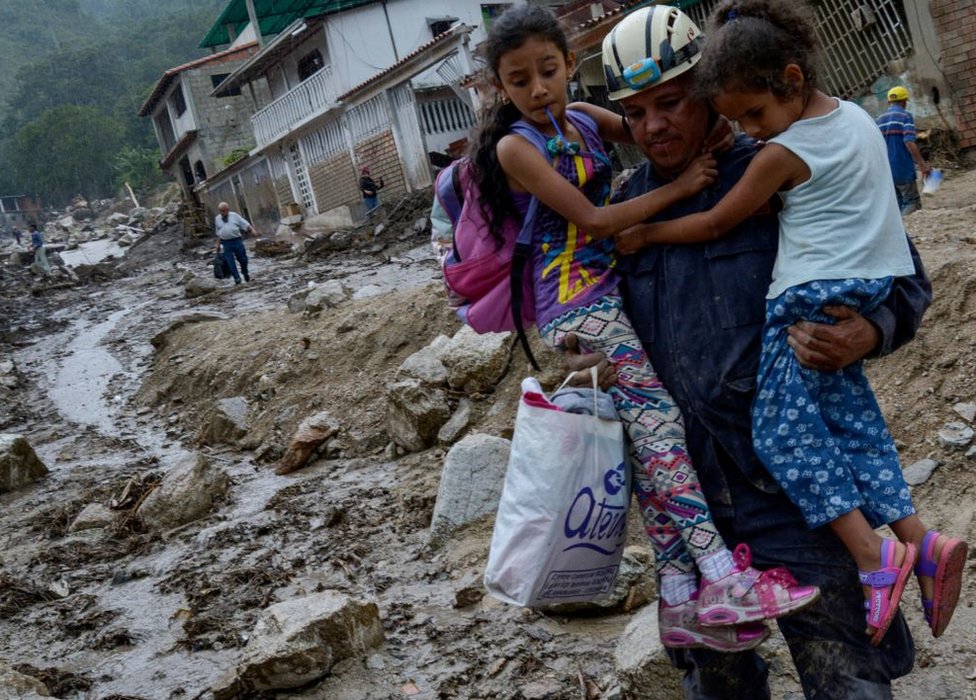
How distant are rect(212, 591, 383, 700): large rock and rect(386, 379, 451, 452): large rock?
252cm

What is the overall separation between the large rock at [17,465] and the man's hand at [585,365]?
22.5 feet

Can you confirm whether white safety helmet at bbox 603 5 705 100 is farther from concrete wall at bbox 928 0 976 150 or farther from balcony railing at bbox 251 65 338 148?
balcony railing at bbox 251 65 338 148

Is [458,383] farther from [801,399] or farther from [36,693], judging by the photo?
[801,399]

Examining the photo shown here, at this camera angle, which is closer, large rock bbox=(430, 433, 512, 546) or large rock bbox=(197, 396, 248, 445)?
large rock bbox=(430, 433, 512, 546)

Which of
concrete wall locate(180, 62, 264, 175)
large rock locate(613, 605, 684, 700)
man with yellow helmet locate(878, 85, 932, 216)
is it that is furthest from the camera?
concrete wall locate(180, 62, 264, 175)

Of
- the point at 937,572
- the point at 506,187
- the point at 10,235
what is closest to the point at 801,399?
the point at 937,572

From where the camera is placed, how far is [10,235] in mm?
49781

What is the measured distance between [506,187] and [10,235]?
178 ft

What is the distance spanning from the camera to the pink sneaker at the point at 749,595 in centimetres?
172

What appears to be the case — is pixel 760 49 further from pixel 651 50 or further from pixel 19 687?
pixel 19 687

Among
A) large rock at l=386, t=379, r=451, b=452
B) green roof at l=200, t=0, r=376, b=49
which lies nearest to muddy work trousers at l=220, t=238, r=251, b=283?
green roof at l=200, t=0, r=376, b=49

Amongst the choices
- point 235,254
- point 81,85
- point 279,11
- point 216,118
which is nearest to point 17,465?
point 235,254

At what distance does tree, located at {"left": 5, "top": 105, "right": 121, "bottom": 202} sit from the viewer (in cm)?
5438

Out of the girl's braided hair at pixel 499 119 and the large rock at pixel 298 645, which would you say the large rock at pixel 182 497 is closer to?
the large rock at pixel 298 645
